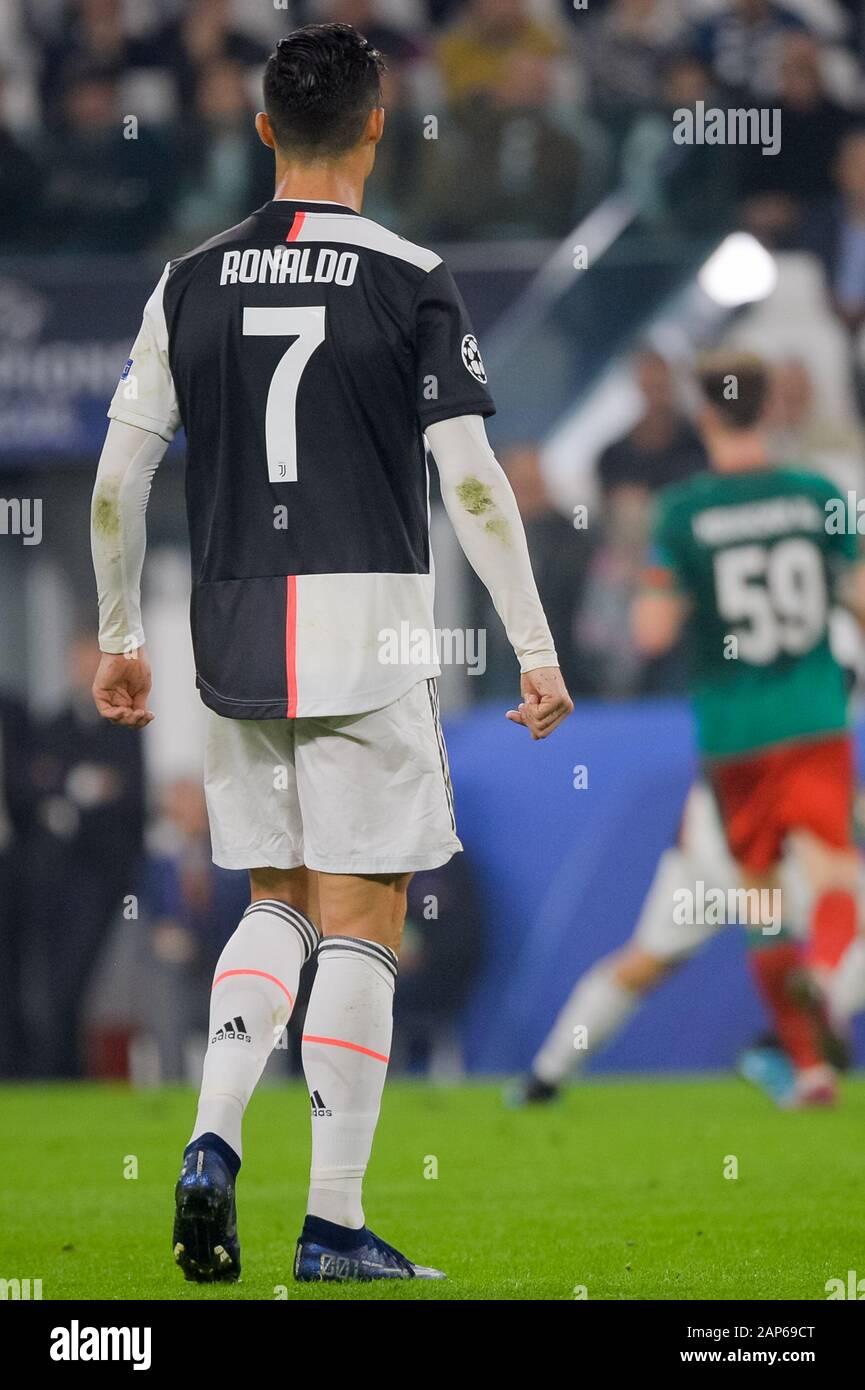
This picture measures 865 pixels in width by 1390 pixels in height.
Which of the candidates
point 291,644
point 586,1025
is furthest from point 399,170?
point 291,644

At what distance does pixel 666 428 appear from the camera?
28.0ft

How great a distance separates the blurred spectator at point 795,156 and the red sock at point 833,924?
3289 mm

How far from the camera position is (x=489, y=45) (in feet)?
32.4

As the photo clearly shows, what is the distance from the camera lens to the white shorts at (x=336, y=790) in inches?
132

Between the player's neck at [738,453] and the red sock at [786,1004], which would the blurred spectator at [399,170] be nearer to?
the player's neck at [738,453]

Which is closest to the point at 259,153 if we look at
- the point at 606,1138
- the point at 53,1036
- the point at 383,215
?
the point at 383,215

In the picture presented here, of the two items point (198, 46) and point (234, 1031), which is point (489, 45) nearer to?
point (198, 46)

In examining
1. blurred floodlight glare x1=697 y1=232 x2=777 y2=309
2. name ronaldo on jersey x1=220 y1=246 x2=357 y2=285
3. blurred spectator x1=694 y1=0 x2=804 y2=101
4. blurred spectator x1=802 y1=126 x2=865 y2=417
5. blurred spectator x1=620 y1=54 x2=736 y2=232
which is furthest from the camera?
blurred spectator x1=694 y1=0 x2=804 y2=101

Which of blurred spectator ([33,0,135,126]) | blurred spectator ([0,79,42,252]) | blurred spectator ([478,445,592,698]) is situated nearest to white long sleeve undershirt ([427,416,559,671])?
blurred spectator ([478,445,592,698])

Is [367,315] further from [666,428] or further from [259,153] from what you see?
[259,153]

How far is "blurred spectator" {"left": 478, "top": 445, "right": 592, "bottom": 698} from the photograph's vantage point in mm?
8367

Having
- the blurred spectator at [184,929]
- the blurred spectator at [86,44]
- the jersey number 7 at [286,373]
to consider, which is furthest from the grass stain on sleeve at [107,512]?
the blurred spectator at [86,44]

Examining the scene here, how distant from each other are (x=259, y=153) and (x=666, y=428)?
229 cm

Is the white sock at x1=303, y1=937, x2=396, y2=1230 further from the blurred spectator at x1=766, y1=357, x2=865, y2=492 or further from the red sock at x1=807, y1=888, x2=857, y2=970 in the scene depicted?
the blurred spectator at x1=766, y1=357, x2=865, y2=492
